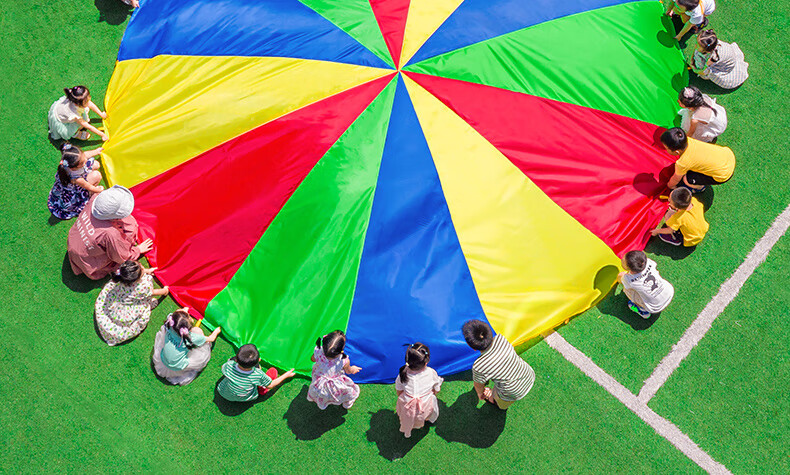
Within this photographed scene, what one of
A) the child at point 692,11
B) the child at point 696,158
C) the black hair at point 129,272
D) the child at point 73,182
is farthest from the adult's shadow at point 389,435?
the child at point 692,11

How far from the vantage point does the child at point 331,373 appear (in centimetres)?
622

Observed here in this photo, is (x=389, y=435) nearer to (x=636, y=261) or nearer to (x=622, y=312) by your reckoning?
(x=622, y=312)

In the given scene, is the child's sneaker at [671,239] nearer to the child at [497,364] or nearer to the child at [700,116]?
the child at [700,116]

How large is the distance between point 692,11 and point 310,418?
6.52 metres

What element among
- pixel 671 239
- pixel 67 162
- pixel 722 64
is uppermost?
pixel 722 64

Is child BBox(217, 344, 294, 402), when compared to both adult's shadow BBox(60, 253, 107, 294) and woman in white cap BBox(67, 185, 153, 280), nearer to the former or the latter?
woman in white cap BBox(67, 185, 153, 280)

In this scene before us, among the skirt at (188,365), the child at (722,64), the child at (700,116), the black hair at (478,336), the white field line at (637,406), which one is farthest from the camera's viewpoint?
the child at (722,64)

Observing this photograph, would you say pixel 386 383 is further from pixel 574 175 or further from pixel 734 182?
pixel 734 182

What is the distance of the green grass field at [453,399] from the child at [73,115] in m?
1.02

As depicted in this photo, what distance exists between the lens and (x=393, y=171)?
22.4ft

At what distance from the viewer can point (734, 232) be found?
7.46 meters

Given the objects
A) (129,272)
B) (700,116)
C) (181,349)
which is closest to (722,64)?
(700,116)

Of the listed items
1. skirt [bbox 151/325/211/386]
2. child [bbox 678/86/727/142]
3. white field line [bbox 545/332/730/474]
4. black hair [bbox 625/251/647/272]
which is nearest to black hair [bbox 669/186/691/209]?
Answer: black hair [bbox 625/251/647/272]

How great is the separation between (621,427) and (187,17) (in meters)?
6.74
